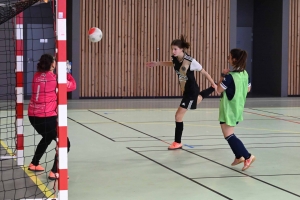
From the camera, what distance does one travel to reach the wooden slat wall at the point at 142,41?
61.0ft

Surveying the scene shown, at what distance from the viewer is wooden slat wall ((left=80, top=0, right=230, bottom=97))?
18.6 metres

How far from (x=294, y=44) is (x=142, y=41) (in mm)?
5534

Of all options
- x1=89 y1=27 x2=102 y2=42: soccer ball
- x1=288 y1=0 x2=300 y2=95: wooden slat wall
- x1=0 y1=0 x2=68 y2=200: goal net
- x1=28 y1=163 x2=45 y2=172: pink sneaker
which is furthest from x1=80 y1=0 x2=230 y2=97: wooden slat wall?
x1=28 y1=163 x2=45 y2=172: pink sneaker

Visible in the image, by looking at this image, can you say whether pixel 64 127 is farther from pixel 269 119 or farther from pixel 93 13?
pixel 93 13

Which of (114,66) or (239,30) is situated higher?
(239,30)

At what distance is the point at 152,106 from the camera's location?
16.0 meters

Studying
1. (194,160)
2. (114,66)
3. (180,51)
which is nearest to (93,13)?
(114,66)

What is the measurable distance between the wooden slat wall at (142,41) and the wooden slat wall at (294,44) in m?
2.38

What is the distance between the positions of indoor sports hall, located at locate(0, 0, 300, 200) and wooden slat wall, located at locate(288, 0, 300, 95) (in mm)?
36

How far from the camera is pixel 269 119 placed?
12930 millimetres

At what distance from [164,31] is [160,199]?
45.1ft

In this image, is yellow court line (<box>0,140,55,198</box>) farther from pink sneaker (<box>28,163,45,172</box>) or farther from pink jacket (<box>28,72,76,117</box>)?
pink jacket (<box>28,72,76,117</box>)

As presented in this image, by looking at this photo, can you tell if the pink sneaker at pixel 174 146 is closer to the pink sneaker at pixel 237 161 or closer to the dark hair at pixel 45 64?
the pink sneaker at pixel 237 161

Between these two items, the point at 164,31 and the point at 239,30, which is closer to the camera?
the point at 164,31
